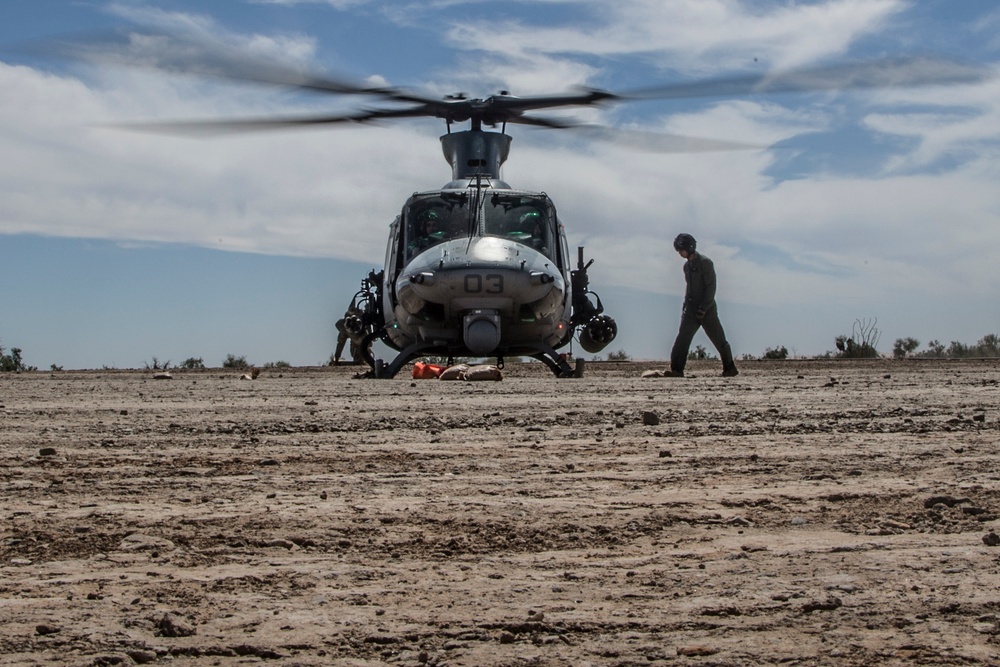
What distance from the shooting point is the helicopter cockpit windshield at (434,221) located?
56.5 feet

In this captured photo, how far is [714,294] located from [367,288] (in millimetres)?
5441

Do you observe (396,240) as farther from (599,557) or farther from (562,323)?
(599,557)

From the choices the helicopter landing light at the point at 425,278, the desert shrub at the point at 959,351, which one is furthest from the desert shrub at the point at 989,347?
the helicopter landing light at the point at 425,278

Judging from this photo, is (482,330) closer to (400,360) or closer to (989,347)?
(400,360)

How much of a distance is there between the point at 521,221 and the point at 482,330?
2.43m

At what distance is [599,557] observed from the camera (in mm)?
3834

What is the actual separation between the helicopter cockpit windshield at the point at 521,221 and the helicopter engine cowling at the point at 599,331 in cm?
154

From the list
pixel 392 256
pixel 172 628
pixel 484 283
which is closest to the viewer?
pixel 172 628

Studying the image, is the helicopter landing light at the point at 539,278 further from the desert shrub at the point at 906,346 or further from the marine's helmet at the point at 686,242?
the desert shrub at the point at 906,346

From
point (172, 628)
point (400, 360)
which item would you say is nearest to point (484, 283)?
point (400, 360)

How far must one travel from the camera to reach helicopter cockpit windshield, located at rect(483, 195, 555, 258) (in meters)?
17.3

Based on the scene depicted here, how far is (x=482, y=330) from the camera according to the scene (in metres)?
15.7

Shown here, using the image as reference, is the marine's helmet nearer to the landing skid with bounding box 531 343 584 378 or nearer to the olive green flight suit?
the olive green flight suit

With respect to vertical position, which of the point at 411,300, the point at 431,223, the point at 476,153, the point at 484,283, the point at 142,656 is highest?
the point at 476,153
